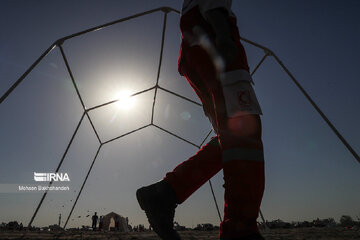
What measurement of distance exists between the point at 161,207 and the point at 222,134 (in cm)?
55

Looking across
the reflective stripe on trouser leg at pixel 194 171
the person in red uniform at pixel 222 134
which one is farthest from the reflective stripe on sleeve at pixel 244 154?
the reflective stripe on trouser leg at pixel 194 171

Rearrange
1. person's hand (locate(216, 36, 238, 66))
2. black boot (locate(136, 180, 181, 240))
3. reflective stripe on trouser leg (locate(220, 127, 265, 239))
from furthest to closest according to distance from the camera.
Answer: black boot (locate(136, 180, 181, 240)) < person's hand (locate(216, 36, 238, 66)) < reflective stripe on trouser leg (locate(220, 127, 265, 239))

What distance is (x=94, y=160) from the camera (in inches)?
161

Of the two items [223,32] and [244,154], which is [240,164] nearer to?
[244,154]

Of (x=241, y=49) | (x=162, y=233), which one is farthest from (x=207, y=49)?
(x=162, y=233)

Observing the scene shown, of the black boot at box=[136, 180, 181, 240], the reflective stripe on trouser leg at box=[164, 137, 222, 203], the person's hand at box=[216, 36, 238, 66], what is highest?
the person's hand at box=[216, 36, 238, 66]

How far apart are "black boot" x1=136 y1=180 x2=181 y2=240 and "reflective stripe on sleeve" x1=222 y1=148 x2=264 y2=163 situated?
0.47 metres

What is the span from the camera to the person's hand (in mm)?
1062

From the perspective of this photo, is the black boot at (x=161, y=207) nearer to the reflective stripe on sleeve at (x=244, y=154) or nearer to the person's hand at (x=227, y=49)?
the reflective stripe on sleeve at (x=244, y=154)

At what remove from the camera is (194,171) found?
51.2 inches

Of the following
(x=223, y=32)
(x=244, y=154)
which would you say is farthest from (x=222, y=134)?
(x=223, y=32)

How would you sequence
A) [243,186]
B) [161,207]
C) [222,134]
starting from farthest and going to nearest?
1. [161,207]
2. [222,134]
3. [243,186]

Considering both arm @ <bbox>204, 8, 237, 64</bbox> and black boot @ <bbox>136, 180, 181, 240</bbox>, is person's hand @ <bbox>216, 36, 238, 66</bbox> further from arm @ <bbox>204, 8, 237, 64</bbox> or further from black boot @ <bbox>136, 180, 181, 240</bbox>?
black boot @ <bbox>136, 180, 181, 240</bbox>

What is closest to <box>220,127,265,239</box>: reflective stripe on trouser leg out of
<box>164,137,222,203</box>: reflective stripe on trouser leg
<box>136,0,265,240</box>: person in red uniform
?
<box>136,0,265,240</box>: person in red uniform
